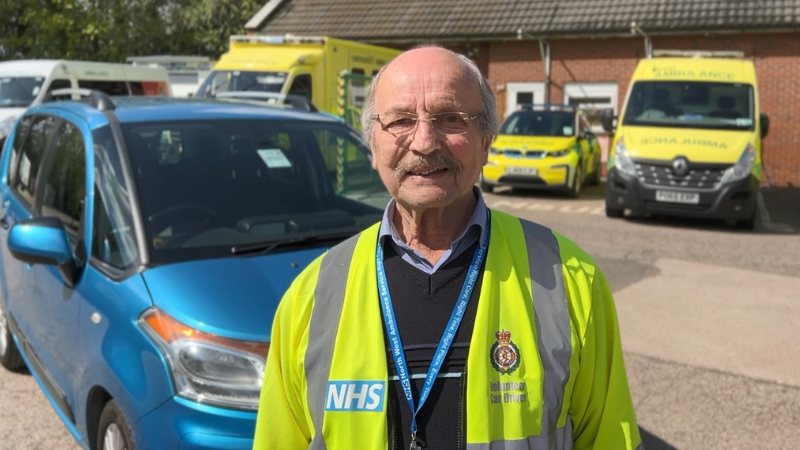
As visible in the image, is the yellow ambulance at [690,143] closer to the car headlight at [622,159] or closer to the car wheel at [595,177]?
the car headlight at [622,159]

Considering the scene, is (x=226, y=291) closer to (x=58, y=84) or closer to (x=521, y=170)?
(x=521, y=170)

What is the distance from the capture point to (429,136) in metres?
1.77

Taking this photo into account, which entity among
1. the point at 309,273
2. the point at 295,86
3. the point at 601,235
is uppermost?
the point at 309,273

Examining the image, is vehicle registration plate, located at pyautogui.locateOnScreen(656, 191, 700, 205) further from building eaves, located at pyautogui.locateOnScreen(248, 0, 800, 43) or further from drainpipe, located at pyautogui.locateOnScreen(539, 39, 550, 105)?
drainpipe, located at pyautogui.locateOnScreen(539, 39, 550, 105)

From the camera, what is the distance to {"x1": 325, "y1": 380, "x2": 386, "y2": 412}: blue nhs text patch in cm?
170

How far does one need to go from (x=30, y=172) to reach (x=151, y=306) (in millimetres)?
2194

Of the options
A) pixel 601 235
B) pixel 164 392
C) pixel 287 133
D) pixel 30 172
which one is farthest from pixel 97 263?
pixel 601 235

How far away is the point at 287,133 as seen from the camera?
176 inches

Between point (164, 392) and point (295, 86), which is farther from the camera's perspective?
point (295, 86)

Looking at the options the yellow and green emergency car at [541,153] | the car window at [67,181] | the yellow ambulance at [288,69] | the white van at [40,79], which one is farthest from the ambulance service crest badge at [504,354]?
the white van at [40,79]

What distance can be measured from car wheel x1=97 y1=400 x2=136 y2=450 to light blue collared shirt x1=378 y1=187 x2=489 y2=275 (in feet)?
5.54

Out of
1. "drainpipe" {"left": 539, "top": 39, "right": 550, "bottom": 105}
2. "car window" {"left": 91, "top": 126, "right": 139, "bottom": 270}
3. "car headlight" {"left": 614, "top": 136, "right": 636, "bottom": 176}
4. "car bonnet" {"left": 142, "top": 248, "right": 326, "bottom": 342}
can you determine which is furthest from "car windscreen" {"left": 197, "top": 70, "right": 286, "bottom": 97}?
"car bonnet" {"left": 142, "top": 248, "right": 326, "bottom": 342}

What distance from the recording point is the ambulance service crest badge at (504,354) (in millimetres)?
1690

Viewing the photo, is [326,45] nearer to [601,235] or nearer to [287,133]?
[601,235]
